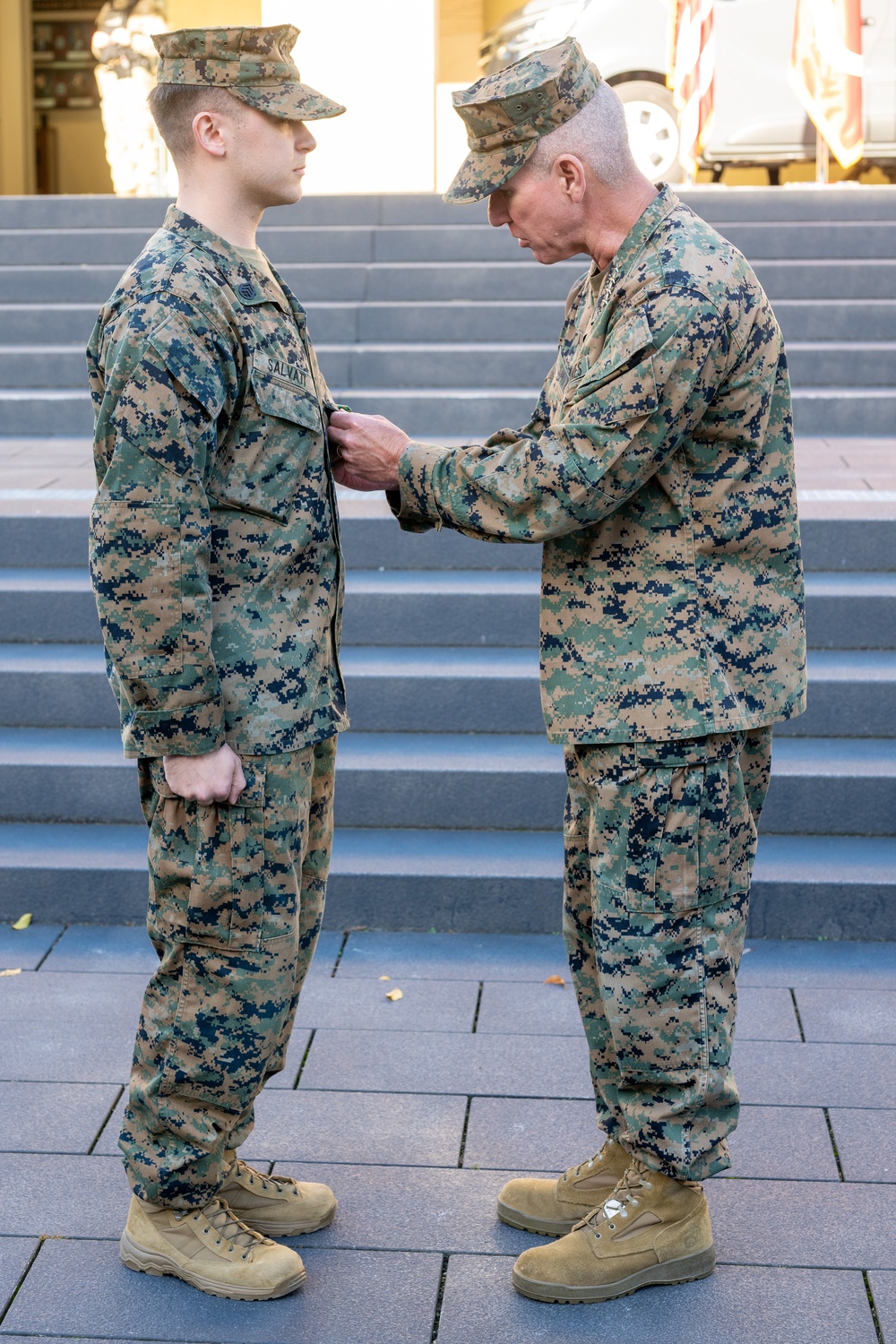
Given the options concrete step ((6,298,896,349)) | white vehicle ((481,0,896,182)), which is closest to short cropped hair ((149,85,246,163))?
concrete step ((6,298,896,349))

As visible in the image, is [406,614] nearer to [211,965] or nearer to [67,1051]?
[67,1051]

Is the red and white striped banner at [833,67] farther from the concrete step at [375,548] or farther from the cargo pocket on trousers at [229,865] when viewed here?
the cargo pocket on trousers at [229,865]

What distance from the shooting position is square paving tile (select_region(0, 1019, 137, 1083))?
3279mm

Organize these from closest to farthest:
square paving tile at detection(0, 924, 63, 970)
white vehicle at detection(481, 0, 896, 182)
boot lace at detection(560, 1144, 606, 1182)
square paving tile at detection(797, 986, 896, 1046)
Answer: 1. boot lace at detection(560, 1144, 606, 1182)
2. square paving tile at detection(797, 986, 896, 1046)
3. square paving tile at detection(0, 924, 63, 970)
4. white vehicle at detection(481, 0, 896, 182)

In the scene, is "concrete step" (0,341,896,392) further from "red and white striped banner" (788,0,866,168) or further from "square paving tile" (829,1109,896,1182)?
"square paving tile" (829,1109,896,1182)

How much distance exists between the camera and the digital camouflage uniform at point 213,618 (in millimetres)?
2244

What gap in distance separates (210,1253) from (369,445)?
1438 mm

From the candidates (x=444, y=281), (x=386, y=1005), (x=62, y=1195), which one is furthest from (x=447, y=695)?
(x=444, y=281)

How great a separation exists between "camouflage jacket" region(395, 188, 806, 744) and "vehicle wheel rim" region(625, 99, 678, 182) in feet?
26.7

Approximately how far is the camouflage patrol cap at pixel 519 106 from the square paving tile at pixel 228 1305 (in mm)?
1857

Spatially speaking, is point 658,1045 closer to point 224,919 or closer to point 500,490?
point 224,919

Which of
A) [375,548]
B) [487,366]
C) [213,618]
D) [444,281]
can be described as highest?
[444,281]

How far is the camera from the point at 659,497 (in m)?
2.40

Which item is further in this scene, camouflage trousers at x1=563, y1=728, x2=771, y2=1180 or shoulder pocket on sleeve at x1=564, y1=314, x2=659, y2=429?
camouflage trousers at x1=563, y1=728, x2=771, y2=1180
